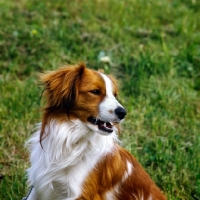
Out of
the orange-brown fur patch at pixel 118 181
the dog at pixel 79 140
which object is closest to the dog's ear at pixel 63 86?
the dog at pixel 79 140

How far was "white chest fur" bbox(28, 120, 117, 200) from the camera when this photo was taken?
144 inches

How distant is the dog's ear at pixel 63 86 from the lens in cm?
362

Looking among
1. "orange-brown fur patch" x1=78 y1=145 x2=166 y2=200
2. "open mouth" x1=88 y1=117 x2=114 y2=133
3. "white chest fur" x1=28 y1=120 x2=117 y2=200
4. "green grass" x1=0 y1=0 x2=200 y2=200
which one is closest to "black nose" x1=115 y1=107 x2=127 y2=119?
"open mouth" x1=88 y1=117 x2=114 y2=133

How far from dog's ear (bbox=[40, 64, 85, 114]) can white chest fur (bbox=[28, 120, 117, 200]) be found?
15cm

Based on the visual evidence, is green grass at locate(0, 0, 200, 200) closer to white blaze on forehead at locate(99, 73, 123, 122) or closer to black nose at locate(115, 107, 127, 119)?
white blaze on forehead at locate(99, 73, 123, 122)

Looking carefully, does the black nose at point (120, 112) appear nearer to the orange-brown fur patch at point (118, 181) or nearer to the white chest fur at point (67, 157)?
the white chest fur at point (67, 157)

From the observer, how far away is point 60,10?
8.84 meters

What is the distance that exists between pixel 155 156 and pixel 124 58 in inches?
92.4

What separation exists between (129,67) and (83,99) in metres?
3.57

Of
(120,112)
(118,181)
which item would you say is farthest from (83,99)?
(118,181)

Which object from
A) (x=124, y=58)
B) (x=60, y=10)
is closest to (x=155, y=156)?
(x=124, y=58)

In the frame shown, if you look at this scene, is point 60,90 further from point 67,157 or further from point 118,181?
point 118,181

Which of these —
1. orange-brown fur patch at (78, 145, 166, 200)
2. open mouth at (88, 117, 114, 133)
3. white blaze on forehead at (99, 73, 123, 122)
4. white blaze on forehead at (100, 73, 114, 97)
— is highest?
white blaze on forehead at (100, 73, 114, 97)

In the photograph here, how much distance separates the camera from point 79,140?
12.2ft
